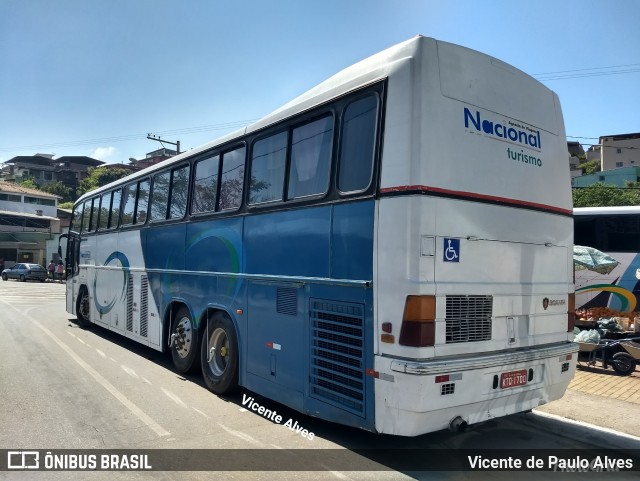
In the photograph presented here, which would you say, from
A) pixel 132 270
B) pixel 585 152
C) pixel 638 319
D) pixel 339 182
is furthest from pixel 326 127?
pixel 585 152

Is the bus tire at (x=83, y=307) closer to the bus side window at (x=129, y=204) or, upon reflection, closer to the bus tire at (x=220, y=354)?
the bus side window at (x=129, y=204)

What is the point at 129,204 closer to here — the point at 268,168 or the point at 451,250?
the point at 268,168

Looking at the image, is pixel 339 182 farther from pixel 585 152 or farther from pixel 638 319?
pixel 585 152

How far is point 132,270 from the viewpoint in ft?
31.9

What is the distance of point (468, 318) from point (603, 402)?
3653 mm

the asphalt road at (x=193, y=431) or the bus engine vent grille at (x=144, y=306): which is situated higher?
the bus engine vent grille at (x=144, y=306)

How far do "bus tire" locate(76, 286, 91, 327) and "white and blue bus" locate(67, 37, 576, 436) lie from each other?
27.4 feet

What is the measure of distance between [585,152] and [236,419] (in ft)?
314

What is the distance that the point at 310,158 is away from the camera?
5.18m

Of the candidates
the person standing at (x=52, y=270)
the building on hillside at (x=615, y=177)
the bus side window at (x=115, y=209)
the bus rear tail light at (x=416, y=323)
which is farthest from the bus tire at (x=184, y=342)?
the building on hillside at (x=615, y=177)

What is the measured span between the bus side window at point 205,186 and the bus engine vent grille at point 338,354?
2908 millimetres

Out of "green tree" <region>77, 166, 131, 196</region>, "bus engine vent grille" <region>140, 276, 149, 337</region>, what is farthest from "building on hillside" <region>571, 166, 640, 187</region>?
"green tree" <region>77, 166, 131, 196</region>

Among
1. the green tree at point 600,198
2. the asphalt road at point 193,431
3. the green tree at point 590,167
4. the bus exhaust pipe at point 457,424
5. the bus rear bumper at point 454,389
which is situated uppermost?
the green tree at point 590,167

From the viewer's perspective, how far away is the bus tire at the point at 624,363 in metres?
8.00
